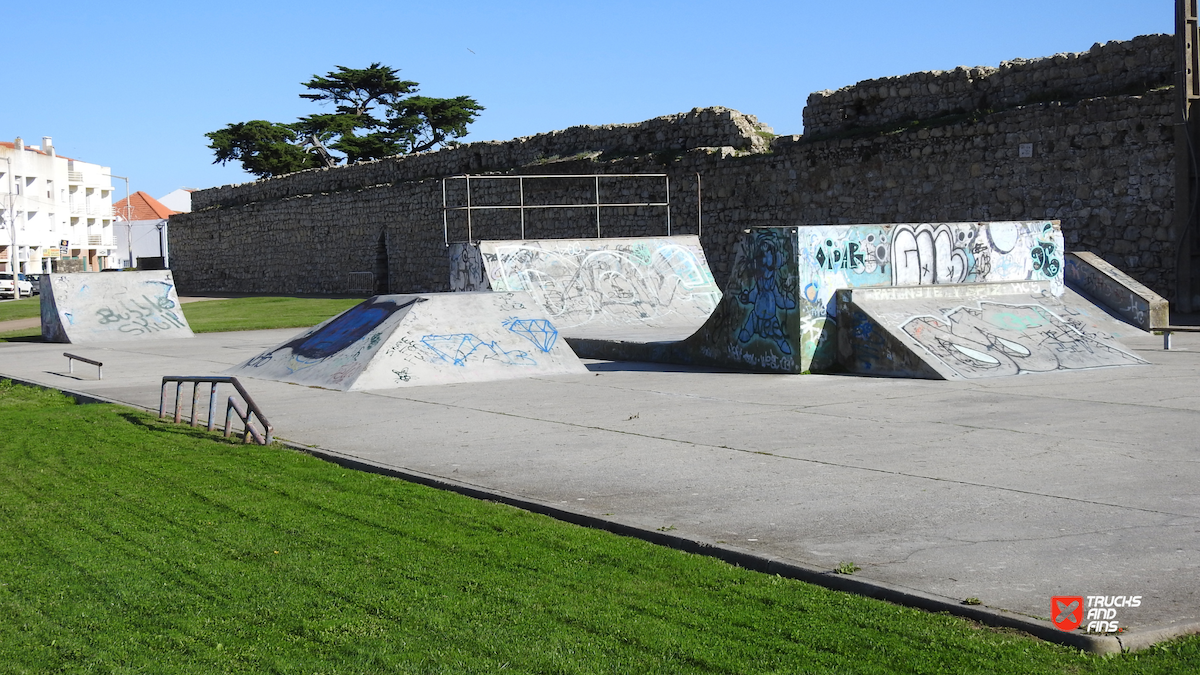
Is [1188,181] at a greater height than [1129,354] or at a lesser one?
greater

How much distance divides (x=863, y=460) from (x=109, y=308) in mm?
18641

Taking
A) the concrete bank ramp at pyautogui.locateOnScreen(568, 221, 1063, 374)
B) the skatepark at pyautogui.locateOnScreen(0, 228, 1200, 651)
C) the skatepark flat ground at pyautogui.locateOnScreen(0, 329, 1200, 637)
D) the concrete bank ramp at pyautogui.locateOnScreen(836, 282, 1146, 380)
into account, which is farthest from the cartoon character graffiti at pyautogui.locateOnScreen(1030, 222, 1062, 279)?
the skatepark flat ground at pyautogui.locateOnScreen(0, 329, 1200, 637)

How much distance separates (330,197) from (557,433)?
33397 mm

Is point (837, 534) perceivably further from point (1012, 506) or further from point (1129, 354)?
point (1129, 354)

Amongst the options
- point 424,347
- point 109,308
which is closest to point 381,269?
→ point 109,308

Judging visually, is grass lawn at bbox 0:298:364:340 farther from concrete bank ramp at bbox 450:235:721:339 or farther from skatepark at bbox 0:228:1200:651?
skatepark at bbox 0:228:1200:651

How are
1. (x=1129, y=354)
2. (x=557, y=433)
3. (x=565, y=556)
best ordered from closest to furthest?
(x=565, y=556) → (x=557, y=433) → (x=1129, y=354)

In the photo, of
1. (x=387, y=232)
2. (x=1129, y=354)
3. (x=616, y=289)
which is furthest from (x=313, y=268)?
(x=1129, y=354)

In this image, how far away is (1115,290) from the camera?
17188 mm

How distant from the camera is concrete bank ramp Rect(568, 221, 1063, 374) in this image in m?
13.8

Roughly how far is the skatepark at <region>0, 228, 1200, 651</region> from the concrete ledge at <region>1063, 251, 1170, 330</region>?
0.33m

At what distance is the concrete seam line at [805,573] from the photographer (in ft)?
13.8

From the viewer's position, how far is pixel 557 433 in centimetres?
969

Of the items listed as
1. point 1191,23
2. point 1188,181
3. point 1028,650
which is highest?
point 1191,23
